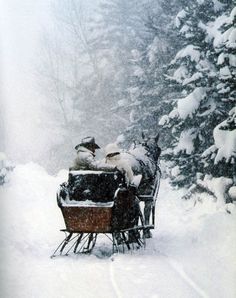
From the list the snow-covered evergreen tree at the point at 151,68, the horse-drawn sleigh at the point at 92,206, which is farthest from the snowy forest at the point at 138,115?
the horse-drawn sleigh at the point at 92,206

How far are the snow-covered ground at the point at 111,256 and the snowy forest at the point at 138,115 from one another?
0.01m

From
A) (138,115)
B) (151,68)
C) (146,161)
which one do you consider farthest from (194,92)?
(146,161)

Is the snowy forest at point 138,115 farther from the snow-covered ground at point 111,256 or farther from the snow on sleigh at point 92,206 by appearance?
the snow on sleigh at point 92,206

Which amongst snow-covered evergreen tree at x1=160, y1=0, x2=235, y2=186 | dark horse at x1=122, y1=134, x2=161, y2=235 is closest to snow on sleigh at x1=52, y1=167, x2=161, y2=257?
dark horse at x1=122, y1=134, x2=161, y2=235

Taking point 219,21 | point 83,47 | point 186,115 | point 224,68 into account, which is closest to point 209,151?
point 186,115

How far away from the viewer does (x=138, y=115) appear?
18.3 ft

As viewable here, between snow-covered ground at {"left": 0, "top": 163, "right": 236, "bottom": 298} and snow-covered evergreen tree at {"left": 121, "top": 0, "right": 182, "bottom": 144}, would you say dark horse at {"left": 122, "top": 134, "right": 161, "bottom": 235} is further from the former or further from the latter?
snow-covered ground at {"left": 0, "top": 163, "right": 236, "bottom": 298}

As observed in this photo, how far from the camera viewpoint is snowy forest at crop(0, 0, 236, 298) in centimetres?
523

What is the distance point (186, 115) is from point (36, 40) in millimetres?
1851

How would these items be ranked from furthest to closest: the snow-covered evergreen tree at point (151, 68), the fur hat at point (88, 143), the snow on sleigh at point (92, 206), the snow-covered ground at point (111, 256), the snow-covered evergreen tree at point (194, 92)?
the snow-covered evergreen tree at point (194, 92) < the snow-covered evergreen tree at point (151, 68) < the fur hat at point (88, 143) < the snow on sleigh at point (92, 206) < the snow-covered ground at point (111, 256)

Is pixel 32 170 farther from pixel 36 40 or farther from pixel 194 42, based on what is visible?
pixel 194 42

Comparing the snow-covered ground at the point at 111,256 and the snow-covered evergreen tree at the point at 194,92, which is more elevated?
the snow-covered evergreen tree at the point at 194,92

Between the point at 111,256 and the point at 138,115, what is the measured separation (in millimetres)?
1534

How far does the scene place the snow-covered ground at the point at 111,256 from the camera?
4781 mm
